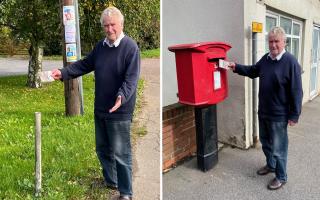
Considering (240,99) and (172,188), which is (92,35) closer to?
(240,99)

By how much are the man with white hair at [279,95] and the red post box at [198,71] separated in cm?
54

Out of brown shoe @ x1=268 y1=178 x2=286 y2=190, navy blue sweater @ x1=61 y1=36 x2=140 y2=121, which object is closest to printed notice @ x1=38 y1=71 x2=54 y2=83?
navy blue sweater @ x1=61 y1=36 x2=140 y2=121

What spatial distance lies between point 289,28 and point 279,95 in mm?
4139

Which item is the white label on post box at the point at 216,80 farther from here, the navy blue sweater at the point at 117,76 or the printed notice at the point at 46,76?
the printed notice at the point at 46,76

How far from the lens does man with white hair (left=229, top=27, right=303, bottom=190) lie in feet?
14.4

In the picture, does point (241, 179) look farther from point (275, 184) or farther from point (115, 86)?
point (115, 86)

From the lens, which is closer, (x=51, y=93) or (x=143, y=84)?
(x=51, y=93)

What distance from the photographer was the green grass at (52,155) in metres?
4.04

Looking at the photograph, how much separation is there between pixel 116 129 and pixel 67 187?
2.77ft

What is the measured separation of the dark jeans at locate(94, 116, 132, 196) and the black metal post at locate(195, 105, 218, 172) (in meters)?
1.24

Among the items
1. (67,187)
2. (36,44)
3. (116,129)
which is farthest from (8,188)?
(36,44)

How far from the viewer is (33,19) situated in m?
11.1

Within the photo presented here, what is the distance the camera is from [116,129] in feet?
12.4

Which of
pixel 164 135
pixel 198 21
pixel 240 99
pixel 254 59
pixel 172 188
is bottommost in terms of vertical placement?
pixel 172 188
